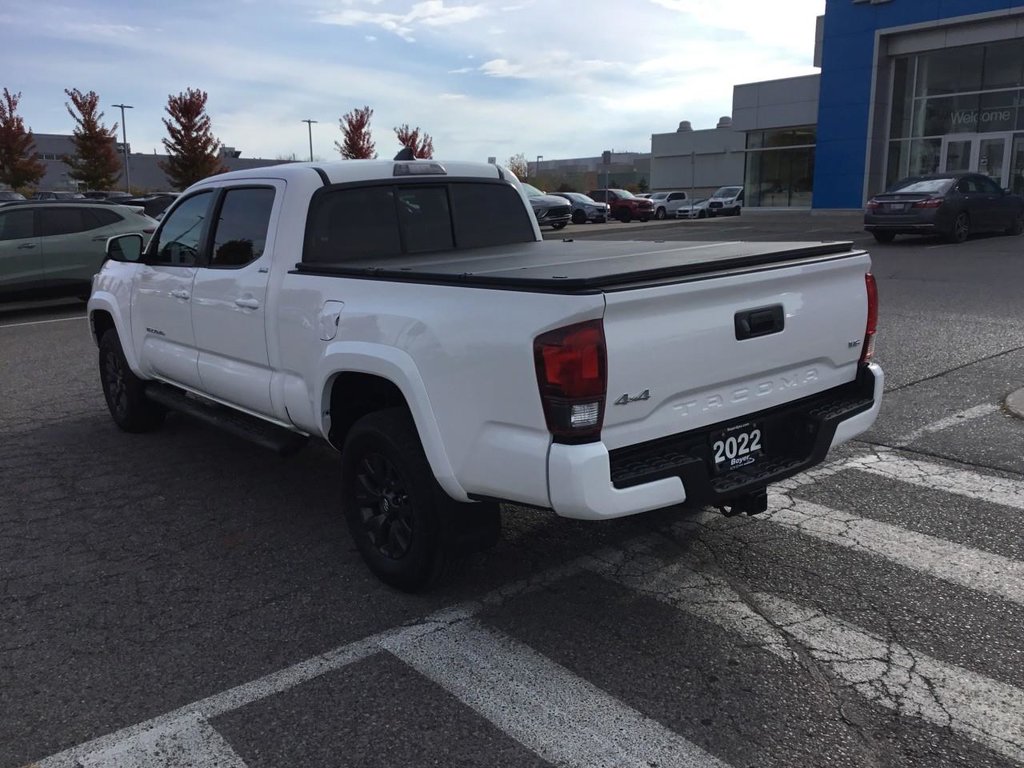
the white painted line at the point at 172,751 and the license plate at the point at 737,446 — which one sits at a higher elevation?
the license plate at the point at 737,446

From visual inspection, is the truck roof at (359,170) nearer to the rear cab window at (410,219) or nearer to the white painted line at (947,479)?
the rear cab window at (410,219)

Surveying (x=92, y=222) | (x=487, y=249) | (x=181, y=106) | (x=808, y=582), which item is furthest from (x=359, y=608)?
(x=181, y=106)

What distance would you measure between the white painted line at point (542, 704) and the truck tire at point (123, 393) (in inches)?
152

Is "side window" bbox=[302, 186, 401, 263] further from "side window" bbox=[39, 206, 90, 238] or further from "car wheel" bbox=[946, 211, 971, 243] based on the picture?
"car wheel" bbox=[946, 211, 971, 243]

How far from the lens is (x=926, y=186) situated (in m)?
18.8

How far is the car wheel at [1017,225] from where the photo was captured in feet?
68.4

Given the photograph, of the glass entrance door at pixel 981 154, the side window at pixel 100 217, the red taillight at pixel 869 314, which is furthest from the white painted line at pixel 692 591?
the glass entrance door at pixel 981 154

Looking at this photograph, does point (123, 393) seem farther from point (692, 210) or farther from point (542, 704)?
point (692, 210)

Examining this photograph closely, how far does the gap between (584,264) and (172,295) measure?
3.08 metres

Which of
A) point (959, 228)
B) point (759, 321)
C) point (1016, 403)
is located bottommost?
point (1016, 403)

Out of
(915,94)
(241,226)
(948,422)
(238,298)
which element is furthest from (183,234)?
(915,94)

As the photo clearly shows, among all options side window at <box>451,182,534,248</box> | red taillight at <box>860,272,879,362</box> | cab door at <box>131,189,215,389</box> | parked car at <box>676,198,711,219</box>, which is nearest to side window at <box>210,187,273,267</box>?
cab door at <box>131,189,215,389</box>

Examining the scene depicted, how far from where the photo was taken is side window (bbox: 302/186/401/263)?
15.0ft

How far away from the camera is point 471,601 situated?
12.8 feet
